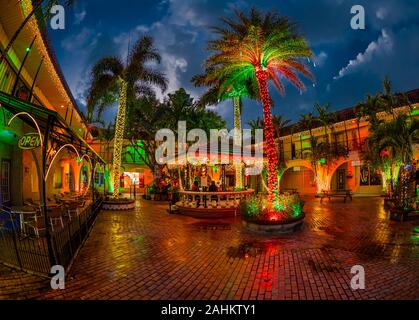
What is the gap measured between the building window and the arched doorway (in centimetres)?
2795

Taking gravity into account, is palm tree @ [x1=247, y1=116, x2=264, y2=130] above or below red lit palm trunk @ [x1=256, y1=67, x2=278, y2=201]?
above

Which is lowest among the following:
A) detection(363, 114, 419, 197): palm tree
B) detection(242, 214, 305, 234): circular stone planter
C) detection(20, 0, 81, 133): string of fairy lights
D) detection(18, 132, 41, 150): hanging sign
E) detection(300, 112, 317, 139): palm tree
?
detection(242, 214, 305, 234): circular stone planter

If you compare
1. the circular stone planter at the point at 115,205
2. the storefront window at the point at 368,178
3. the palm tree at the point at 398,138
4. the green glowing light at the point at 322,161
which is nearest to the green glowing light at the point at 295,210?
the palm tree at the point at 398,138

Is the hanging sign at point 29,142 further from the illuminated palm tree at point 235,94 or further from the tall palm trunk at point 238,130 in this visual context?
the tall palm trunk at point 238,130

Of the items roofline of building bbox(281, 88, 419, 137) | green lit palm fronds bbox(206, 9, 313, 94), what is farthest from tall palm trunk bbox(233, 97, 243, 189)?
roofline of building bbox(281, 88, 419, 137)

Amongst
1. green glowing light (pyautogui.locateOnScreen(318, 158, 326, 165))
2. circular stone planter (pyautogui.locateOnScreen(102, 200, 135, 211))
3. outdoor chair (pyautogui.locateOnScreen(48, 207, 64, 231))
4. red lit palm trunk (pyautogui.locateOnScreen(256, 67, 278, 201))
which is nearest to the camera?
outdoor chair (pyautogui.locateOnScreen(48, 207, 64, 231))

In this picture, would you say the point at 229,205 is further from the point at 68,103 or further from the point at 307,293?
the point at 68,103

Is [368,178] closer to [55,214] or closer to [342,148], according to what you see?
[342,148]

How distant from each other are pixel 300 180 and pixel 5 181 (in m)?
30.4

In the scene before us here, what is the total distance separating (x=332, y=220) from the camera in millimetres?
11938

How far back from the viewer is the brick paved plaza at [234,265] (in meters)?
4.68

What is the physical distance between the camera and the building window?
39.7 ft

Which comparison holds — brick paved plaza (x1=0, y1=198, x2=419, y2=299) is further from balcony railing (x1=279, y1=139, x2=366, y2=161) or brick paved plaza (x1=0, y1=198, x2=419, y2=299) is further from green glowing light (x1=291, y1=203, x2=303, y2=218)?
balcony railing (x1=279, y1=139, x2=366, y2=161)

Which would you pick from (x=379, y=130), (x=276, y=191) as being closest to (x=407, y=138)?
(x=379, y=130)
